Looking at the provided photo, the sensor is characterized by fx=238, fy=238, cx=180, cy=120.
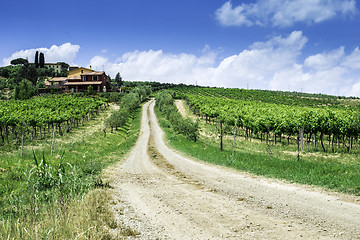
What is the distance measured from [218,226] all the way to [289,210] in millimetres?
3252

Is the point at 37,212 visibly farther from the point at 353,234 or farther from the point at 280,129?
the point at 280,129

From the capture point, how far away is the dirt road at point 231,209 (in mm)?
7691

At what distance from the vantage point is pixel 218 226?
8.20 m

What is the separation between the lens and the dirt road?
7.69 metres

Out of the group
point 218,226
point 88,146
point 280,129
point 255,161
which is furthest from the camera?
point 280,129

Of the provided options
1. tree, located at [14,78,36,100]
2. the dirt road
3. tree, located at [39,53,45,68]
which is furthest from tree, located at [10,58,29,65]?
the dirt road

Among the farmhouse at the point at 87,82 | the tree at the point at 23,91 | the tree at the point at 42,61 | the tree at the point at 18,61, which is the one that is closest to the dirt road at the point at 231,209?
the tree at the point at 23,91

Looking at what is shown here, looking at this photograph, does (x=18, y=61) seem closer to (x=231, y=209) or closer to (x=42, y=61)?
(x=42, y=61)

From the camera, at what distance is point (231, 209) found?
383 inches

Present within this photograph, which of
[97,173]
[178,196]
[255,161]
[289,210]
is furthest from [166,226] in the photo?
[255,161]

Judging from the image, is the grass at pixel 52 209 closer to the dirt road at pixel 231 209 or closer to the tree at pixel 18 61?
the dirt road at pixel 231 209

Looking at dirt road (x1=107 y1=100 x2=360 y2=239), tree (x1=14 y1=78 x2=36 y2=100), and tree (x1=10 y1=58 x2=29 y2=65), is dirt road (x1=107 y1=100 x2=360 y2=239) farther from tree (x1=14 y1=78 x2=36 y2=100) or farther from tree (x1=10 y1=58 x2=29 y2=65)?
tree (x1=10 y1=58 x2=29 y2=65)

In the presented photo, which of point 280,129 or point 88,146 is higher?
point 280,129

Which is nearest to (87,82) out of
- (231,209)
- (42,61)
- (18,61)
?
(42,61)
